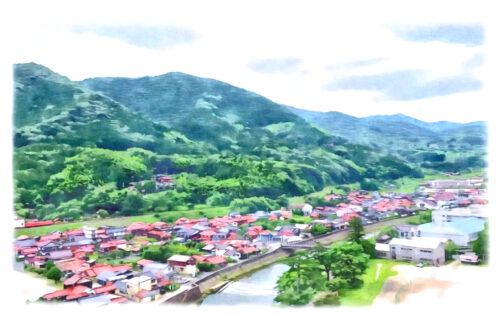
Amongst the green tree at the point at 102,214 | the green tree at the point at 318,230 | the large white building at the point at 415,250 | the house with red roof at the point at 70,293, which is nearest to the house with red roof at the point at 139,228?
the green tree at the point at 102,214

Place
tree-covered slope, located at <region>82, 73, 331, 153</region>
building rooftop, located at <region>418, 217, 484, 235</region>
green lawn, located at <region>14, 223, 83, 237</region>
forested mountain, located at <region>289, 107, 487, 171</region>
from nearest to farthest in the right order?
1. building rooftop, located at <region>418, 217, 484, 235</region>
2. green lawn, located at <region>14, 223, 83, 237</region>
3. forested mountain, located at <region>289, 107, 487, 171</region>
4. tree-covered slope, located at <region>82, 73, 331, 153</region>

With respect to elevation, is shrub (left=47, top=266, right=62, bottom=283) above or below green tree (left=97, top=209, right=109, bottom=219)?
below

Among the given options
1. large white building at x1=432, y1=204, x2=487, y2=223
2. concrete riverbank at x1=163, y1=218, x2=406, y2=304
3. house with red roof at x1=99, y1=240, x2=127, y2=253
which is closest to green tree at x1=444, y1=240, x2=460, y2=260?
large white building at x1=432, y1=204, x2=487, y2=223

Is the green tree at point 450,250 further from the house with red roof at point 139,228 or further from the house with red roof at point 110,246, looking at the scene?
the house with red roof at point 110,246

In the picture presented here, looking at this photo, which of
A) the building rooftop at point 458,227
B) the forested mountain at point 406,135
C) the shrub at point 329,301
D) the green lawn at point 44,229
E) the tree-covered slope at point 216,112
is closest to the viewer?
the shrub at point 329,301

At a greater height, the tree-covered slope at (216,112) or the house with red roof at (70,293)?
the tree-covered slope at (216,112)

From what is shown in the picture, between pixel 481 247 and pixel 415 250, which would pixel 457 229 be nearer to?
pixel 481 247

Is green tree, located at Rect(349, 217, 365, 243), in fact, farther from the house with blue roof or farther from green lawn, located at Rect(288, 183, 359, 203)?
the house with blue roof

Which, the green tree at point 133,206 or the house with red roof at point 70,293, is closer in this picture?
the house with red roof at point 70,293

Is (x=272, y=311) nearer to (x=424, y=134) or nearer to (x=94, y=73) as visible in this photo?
(x=424, y=134)

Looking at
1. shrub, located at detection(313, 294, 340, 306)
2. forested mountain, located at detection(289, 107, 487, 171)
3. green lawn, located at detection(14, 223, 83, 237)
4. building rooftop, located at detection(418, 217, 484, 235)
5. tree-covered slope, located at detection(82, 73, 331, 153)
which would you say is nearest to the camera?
shrub, located at detection(313, 294, 340, 306)
